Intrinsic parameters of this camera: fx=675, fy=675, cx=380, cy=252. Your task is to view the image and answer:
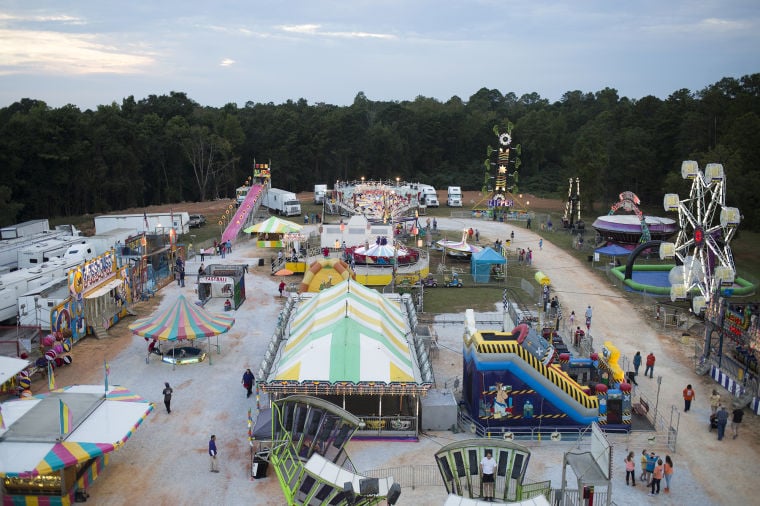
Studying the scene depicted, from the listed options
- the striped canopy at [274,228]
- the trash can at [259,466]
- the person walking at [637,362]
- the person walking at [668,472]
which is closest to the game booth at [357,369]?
the trash can at [259,466]

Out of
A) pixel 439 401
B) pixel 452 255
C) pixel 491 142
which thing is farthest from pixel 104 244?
pixel 491 142

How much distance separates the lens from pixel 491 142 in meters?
92.8

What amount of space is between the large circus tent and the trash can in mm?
2258

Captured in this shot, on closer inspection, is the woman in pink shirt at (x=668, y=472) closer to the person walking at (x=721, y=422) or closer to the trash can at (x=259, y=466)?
the person walking at (x=721, y=422)

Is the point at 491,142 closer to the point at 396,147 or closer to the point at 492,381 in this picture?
the point at 396,147

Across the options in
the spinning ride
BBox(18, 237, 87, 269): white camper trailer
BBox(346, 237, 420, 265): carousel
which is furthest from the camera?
the spinning ride

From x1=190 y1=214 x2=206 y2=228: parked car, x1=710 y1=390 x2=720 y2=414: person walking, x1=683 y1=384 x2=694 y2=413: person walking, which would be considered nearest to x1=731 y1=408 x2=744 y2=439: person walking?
x1=710 y1=390 x2=720 y2=414: person walking

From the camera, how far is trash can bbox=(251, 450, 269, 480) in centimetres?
1662

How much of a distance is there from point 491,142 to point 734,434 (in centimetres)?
7637

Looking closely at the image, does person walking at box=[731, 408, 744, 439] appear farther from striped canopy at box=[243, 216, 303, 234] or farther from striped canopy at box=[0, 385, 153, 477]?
striped canopy at box=[243, 216, 303, 234]

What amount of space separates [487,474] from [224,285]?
22766mm

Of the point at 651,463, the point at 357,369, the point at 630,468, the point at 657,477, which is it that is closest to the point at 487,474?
the point at 630,468

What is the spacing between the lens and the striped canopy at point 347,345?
62.3 ft

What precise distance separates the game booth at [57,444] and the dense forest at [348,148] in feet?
125
